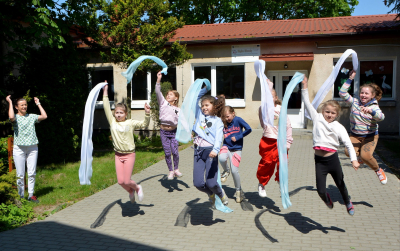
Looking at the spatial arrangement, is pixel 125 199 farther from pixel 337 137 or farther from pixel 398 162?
pixel 398 162

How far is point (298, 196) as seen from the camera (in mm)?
6746

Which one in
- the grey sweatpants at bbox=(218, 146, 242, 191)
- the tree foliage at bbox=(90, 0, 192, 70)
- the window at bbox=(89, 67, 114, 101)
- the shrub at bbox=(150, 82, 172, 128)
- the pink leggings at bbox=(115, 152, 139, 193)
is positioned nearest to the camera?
the pink leggings at bbox=(115, 152, 139, 193)

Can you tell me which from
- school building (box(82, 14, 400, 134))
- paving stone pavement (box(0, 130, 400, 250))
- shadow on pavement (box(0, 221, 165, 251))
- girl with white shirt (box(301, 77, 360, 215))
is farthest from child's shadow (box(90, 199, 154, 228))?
school building (box(82, 14, 400, 134))

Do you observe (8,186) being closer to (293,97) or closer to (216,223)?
(216,223)

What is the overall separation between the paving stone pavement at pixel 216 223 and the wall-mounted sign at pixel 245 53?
934cm

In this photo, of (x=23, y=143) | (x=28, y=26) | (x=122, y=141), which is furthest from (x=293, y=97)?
(x=23, y=143)

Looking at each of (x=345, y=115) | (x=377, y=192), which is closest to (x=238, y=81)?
(x=345, y=115)

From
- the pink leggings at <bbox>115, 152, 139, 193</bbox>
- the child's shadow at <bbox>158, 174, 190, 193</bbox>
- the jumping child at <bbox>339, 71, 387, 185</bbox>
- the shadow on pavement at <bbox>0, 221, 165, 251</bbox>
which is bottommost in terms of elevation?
the shadow on pavement at <bbox>0, 221, 165, 251</bbox>

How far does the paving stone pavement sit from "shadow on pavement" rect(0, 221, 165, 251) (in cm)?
1

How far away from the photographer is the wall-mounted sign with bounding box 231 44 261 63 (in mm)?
15875

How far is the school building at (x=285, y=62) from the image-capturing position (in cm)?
1471

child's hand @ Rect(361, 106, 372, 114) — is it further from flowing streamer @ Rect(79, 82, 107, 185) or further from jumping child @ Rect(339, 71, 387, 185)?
flowing streamer @ Rect(79, 82, 107, 185)

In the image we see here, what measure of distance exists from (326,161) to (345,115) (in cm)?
1111

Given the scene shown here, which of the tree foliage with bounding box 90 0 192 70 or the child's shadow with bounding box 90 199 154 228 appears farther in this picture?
the tree foliage with bounding box 90 0 192 70
